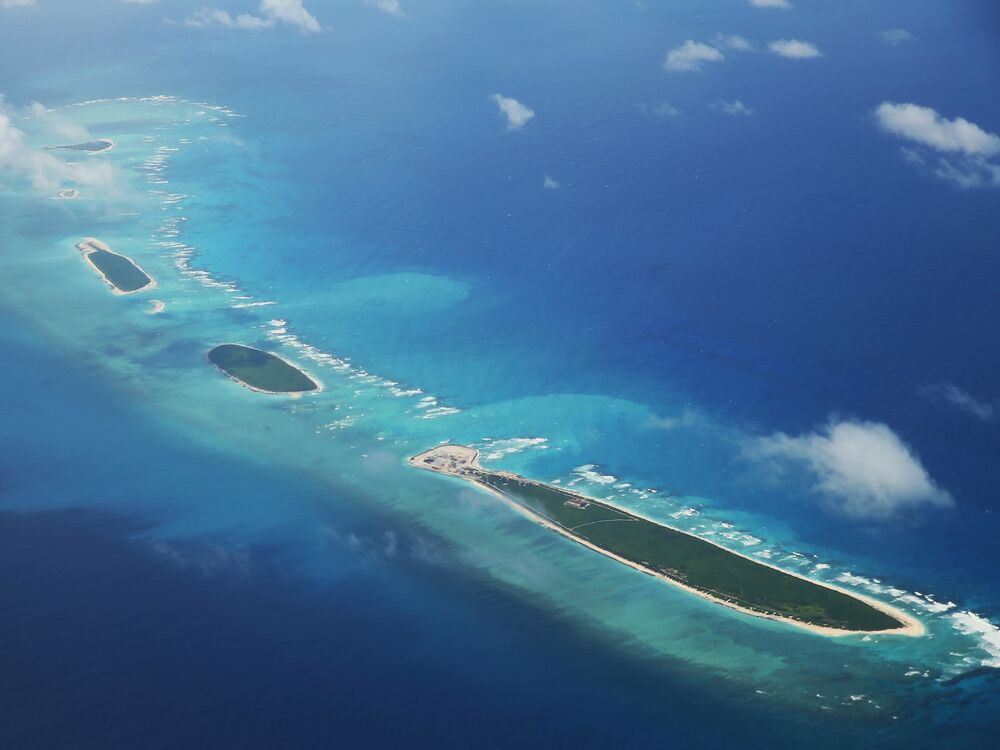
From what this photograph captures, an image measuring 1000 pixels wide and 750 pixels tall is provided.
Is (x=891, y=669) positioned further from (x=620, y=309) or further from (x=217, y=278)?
(x=217, y=278)

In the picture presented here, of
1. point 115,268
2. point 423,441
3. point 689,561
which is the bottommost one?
point 689,561

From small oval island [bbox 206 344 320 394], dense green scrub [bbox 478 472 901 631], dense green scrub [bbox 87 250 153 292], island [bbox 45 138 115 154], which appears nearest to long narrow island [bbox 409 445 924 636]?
dense green scrub [bbox 478 472 901 631]

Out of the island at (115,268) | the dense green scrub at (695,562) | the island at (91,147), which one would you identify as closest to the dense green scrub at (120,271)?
the island at (115,268)

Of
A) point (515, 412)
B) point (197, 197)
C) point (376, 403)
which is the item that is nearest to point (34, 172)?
point (197, 197)

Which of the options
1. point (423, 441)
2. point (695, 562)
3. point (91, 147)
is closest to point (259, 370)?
point (423, 441)

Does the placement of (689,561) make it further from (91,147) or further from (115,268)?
(91,147)
